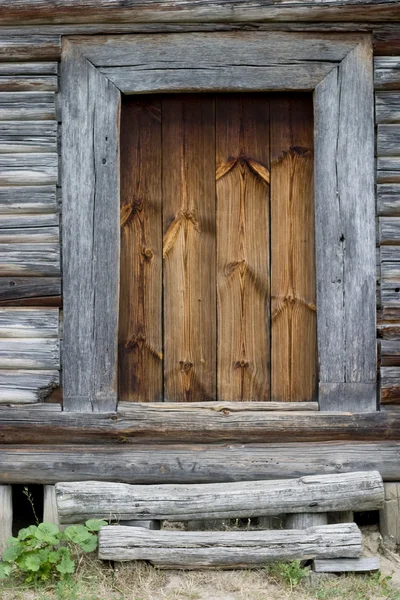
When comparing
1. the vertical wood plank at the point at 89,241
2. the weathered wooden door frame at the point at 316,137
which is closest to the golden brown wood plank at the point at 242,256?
the weathered wooden door frame at the point at 316,137

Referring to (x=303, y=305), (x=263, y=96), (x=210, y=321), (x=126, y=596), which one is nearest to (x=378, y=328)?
(x=303, y=305)

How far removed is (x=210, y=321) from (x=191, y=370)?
0.30m

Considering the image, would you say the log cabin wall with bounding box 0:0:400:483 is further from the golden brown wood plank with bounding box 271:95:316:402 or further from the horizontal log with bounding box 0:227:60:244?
the golden brown wood plank with bounding box 271:95:316:402

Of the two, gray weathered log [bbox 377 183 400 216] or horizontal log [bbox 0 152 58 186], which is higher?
horizontal log [bbox 0 152 58 186]

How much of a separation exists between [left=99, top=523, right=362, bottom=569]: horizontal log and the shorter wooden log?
0.03m

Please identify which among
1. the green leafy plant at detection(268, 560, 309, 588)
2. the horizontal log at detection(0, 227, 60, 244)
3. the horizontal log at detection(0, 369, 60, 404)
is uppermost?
the horizontal log at detection(0, 227, 60, 244)

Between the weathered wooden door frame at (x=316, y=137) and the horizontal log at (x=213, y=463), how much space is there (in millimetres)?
250

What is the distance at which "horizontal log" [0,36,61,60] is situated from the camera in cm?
415

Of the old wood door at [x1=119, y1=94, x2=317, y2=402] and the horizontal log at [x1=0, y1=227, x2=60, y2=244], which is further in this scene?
the old wood door at [x1=119, y1=94, x2=317, y2=402]

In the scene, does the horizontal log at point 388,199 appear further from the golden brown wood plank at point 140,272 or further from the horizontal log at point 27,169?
the horizontal log at point 27,169

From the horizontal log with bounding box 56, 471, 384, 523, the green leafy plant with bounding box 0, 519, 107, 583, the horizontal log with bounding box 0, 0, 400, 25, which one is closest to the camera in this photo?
the green leafy plant with bounding box 0, 519, 107, 583

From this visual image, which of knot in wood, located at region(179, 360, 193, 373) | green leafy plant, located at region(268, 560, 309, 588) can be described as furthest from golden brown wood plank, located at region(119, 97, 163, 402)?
green leafy plant, located at region(268, 560, 309, 588)

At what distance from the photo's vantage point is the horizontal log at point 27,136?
13.7 ft

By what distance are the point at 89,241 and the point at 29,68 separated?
100cm
